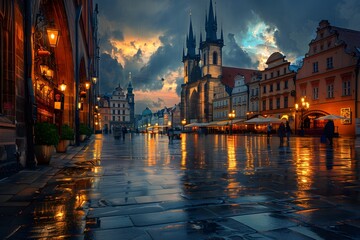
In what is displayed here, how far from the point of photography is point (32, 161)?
920 centimetres

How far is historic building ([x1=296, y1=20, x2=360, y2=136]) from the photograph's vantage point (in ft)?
128

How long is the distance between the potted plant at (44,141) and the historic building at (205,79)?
77316 mm

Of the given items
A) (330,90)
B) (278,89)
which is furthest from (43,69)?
(278,89)

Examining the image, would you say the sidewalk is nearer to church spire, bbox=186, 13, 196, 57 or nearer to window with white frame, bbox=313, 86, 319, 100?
window with white frame, bbox=313, 86, 319, 100

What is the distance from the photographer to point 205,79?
9150 cm

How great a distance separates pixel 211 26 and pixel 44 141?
3826 inches

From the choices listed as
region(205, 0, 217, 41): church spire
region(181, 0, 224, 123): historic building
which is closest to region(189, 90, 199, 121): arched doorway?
region(181, 0, 224, 123): historic building

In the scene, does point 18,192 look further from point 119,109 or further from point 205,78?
point 119,109

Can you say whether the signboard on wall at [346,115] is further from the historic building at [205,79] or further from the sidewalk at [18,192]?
the historic building at [205,79]

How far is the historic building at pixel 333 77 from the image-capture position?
39156mm

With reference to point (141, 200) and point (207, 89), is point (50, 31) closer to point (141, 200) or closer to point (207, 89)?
point (141, 200)

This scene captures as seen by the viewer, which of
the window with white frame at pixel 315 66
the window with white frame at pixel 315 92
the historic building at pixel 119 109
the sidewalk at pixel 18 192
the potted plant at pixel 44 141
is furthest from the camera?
the historic building at pixel 119 109

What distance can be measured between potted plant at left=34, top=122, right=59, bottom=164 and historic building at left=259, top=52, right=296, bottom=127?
151 feet

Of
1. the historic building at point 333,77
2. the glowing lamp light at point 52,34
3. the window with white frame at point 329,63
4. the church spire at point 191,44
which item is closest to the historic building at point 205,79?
the church spire at point 191,44
